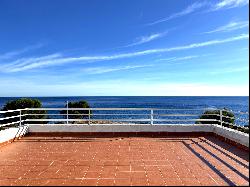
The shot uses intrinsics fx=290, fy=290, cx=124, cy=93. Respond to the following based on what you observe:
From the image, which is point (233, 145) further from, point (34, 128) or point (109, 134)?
point (34, 128)

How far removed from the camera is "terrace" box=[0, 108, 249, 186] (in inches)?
178

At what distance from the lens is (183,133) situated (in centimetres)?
901

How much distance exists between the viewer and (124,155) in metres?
6.17

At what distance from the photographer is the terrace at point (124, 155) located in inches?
178

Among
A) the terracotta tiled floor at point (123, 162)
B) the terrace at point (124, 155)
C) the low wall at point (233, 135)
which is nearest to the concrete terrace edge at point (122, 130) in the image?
the terrace at point (124, 155)

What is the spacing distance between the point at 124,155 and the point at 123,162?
0.63 m

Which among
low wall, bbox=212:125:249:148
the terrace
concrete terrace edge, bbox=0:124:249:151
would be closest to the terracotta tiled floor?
the terrace

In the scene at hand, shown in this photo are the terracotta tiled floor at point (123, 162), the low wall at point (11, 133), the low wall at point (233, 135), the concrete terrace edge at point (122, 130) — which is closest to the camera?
the terracotta tiled floor at point (123, 162)

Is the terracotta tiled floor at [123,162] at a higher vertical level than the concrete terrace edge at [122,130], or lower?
lower

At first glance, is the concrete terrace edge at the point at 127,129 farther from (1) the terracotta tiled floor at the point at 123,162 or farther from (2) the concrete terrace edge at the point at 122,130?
(1) the terracotta tiled floor at the point at 123,162

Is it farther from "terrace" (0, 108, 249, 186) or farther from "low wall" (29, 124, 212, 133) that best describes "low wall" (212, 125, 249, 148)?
"low wall" (29, 124, 212, 133)

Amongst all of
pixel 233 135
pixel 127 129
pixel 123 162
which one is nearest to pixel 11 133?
pixel 127 129

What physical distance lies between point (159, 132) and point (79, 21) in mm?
9862

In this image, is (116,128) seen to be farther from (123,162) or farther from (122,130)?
(123,162)
